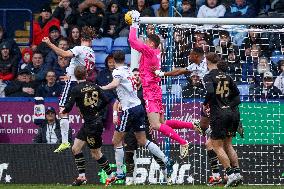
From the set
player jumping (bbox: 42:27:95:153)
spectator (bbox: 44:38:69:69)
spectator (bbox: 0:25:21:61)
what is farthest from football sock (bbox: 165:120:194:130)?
spectator (bbox: 0:25:21:61)

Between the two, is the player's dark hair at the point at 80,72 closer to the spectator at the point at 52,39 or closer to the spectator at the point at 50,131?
the spectator at the point at 50,131

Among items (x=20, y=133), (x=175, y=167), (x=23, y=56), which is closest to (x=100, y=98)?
(x=175, y=167)

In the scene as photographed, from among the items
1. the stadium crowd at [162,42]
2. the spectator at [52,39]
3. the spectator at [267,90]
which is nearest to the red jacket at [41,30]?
the stadium crowd at [162,42]

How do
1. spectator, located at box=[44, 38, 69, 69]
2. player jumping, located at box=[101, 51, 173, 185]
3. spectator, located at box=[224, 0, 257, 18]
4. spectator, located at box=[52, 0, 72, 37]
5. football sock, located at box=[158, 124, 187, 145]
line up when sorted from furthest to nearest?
spectator, located at box=[52, 0, 72, 37]
spectator, located at box=[224, 0, 257, 18]
spectator, located at box=[44, 38, 69, 69]
football sock, located at box=[158, 124, 187, 145]
player jumping, located at box=[101, 51, 173, 185]

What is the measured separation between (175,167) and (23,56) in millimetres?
6680

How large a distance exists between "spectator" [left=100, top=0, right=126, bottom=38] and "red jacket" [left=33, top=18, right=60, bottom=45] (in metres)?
1.38

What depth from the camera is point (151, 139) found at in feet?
83.8

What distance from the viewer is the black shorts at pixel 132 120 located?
75.1 feet

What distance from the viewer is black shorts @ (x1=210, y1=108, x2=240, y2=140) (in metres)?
21.8

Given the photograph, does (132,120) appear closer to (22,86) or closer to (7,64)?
(22,86)

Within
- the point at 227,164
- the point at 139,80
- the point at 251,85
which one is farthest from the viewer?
the point at 251,85

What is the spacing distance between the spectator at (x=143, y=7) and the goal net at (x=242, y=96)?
3.44 metres

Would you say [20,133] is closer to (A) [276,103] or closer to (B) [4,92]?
(B) [4,92]

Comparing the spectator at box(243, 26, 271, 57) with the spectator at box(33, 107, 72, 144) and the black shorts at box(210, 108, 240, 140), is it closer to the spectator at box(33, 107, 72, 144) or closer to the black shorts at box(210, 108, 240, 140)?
the spectator at box(33, 107, 72, 144)
